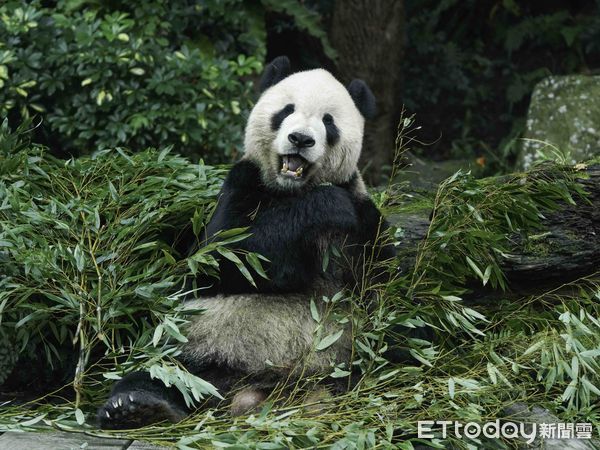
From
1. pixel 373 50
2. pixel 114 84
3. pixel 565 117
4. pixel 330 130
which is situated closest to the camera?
pixel 330 130

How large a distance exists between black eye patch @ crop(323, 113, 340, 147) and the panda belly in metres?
0.77

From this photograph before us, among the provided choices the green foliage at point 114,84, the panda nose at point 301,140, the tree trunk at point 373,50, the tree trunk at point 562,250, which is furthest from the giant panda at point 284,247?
the tree trunk at point 373,50

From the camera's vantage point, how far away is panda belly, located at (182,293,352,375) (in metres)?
4.38

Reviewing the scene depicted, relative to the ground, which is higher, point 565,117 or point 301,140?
point 301,140

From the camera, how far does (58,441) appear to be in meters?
3.85

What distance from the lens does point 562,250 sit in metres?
5.13

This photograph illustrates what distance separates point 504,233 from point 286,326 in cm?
147

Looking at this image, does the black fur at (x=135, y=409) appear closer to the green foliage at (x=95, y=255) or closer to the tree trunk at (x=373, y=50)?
the green foliage at (x=95, y=255)

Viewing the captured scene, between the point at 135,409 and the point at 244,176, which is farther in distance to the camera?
the point at 244,176

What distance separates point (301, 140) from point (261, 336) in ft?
3.11

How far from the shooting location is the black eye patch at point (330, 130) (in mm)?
4535

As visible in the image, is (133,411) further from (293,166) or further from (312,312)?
(293,166)

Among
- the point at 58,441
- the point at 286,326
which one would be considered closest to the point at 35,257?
the point at 58,441

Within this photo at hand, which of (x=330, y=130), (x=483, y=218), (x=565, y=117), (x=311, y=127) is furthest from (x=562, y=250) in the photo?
(x=565, y=117)
